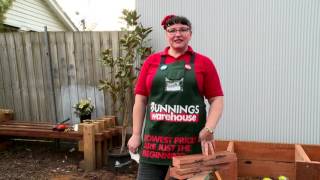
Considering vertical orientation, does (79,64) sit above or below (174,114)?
above

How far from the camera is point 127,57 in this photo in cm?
484

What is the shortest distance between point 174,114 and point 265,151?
6.62 ft

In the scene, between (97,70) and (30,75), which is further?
(30,75)

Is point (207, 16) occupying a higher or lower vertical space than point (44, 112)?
higher

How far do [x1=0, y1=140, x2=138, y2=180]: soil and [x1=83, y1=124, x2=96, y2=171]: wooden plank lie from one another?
110 mm

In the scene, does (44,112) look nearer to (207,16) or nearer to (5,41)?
(5,41)

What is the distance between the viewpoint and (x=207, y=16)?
15.4ft

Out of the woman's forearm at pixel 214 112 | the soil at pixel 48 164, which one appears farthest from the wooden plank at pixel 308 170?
the woman's forearm at pixel 214 112

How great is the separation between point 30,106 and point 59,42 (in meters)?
1.31

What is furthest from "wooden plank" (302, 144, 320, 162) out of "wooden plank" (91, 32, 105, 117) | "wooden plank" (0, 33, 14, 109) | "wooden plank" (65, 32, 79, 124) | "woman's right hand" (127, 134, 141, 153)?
"wooden plank" (0, 33, 14, 109)

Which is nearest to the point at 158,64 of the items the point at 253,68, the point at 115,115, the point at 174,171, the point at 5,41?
the point at 174,171

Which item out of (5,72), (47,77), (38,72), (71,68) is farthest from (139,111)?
(5,72)

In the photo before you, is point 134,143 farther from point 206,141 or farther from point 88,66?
point 88,66

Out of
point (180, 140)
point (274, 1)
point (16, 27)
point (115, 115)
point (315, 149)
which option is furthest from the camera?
point (16, 27)
